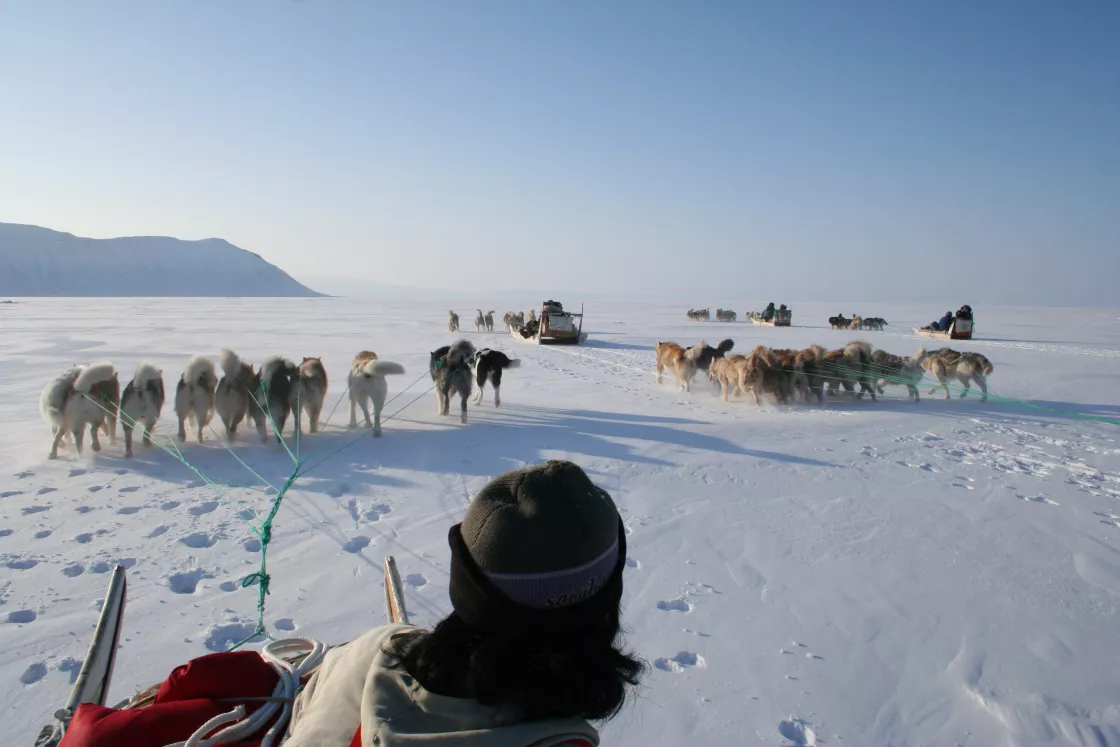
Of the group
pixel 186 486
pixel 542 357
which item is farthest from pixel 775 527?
pixel 542 357

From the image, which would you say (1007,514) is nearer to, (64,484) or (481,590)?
(481,590)

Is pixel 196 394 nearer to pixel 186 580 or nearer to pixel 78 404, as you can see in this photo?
pixel 78 404

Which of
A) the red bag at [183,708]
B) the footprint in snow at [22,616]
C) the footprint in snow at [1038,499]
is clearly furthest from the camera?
the footprint in snow at [1038,499]

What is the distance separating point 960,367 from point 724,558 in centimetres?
861

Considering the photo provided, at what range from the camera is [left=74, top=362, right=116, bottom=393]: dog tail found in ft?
20.6

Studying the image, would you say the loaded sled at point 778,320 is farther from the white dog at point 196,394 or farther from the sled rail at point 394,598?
the sled rail at point 394,598

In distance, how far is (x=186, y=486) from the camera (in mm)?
5410

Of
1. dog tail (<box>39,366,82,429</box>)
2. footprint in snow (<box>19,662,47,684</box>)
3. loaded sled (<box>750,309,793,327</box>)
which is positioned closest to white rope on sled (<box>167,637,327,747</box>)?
footprint in snow (<box>19,662,47,684</box>)

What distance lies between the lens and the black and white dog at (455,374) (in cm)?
842

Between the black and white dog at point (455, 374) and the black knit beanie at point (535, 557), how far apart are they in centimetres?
718

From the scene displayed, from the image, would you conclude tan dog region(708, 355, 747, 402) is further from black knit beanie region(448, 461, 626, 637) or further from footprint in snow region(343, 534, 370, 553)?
black knit beanie region(448, 461, 626, 637)

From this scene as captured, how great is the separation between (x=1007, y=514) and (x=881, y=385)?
6.09 metres

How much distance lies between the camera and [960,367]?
10.4 meters

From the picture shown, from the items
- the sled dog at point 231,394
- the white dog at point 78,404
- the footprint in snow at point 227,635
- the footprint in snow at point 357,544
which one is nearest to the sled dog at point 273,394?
the sled dog at point 231,394
